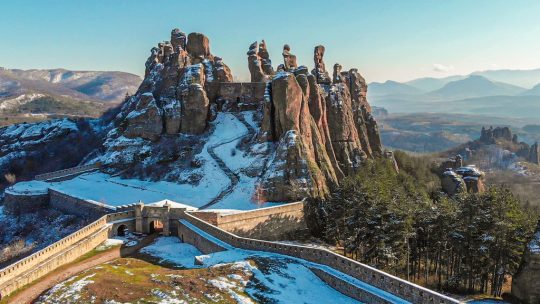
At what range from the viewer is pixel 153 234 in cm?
5478

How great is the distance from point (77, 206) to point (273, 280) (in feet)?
131

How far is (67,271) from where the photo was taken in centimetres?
4044

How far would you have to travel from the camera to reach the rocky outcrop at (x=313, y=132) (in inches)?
2468

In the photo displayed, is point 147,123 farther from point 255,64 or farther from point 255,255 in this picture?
point 255,255

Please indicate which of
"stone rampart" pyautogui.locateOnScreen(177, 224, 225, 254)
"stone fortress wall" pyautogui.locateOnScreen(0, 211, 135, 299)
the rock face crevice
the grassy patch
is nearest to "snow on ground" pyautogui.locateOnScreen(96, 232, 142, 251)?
"stone fortress wall" pyautogui.locateOnScreen(0, 211, 135, 299)

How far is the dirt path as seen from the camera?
1355 inches

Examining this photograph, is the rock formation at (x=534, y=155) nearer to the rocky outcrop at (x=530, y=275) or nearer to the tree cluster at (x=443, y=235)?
the tree cluster at (x=443, y=235)

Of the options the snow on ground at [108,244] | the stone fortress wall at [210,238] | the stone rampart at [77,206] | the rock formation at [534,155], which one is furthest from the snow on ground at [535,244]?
the rock formation at [534,155]

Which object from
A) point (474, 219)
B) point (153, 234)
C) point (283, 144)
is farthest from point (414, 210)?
point (153, 234)

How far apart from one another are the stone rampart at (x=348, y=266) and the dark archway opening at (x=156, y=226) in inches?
337

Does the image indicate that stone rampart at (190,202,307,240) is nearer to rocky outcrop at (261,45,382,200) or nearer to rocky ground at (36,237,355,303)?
rocky outcrop at (261,45,382,200)

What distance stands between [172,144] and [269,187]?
25.5 m

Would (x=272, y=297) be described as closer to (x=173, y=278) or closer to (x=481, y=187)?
(x=173, y=278)

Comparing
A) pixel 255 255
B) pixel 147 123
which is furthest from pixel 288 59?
pixel 255 255
